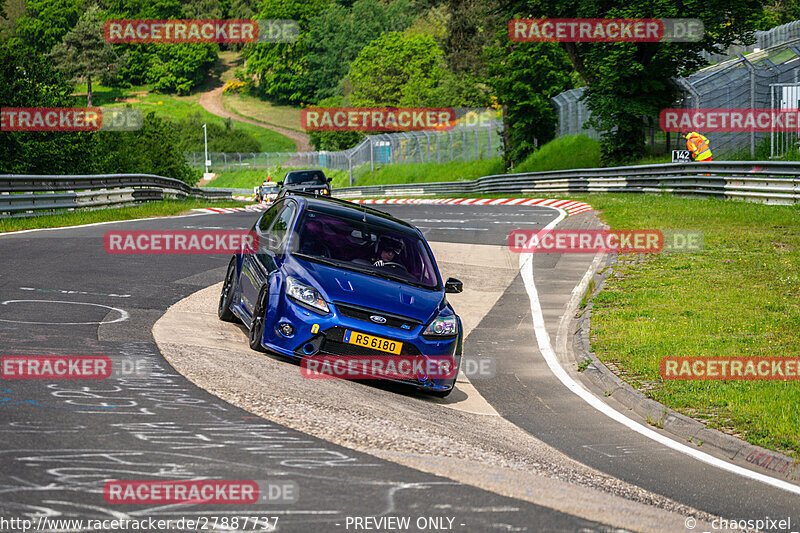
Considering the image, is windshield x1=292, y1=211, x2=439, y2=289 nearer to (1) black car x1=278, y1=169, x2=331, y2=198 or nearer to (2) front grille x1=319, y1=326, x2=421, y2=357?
(2) front grille x1=319, y1=326, x2=421, y2=357

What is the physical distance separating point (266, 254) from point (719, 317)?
19.4 feet

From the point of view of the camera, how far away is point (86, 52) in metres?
157

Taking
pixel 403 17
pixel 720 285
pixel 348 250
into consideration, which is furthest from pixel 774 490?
pixel 403 17

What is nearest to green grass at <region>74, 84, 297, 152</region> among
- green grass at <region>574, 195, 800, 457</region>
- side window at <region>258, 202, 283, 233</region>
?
green grass at <region>574, 195, 800, 457</region>

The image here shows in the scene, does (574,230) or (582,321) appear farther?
(574,230)

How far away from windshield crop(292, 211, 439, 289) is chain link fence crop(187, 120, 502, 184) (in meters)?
48.8

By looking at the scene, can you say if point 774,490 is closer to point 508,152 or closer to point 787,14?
point 508,152

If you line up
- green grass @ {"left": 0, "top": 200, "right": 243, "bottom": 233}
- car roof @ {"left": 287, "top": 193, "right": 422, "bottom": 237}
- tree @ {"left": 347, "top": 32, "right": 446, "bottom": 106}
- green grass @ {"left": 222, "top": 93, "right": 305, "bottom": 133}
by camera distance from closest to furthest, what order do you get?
car roof @ {"left": 287, "top": 193, "right": 422, "bottom": 237}
green grass @ {"left": 0, "top": 200, "right": 243, "bottom": 233}
tree @ {"left": 347, "top": 32, "right": 446, "bottom": 106}
green grass @ {"left": 222, "top": 93, "right": 305, "bottom": 133}

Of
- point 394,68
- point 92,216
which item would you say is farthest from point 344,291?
point 394,68

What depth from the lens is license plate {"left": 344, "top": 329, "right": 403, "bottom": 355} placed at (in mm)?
8297

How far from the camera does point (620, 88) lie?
→ 126ft

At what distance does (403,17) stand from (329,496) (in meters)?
155

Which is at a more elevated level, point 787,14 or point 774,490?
point 787,14

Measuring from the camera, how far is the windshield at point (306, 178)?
31.3 m
